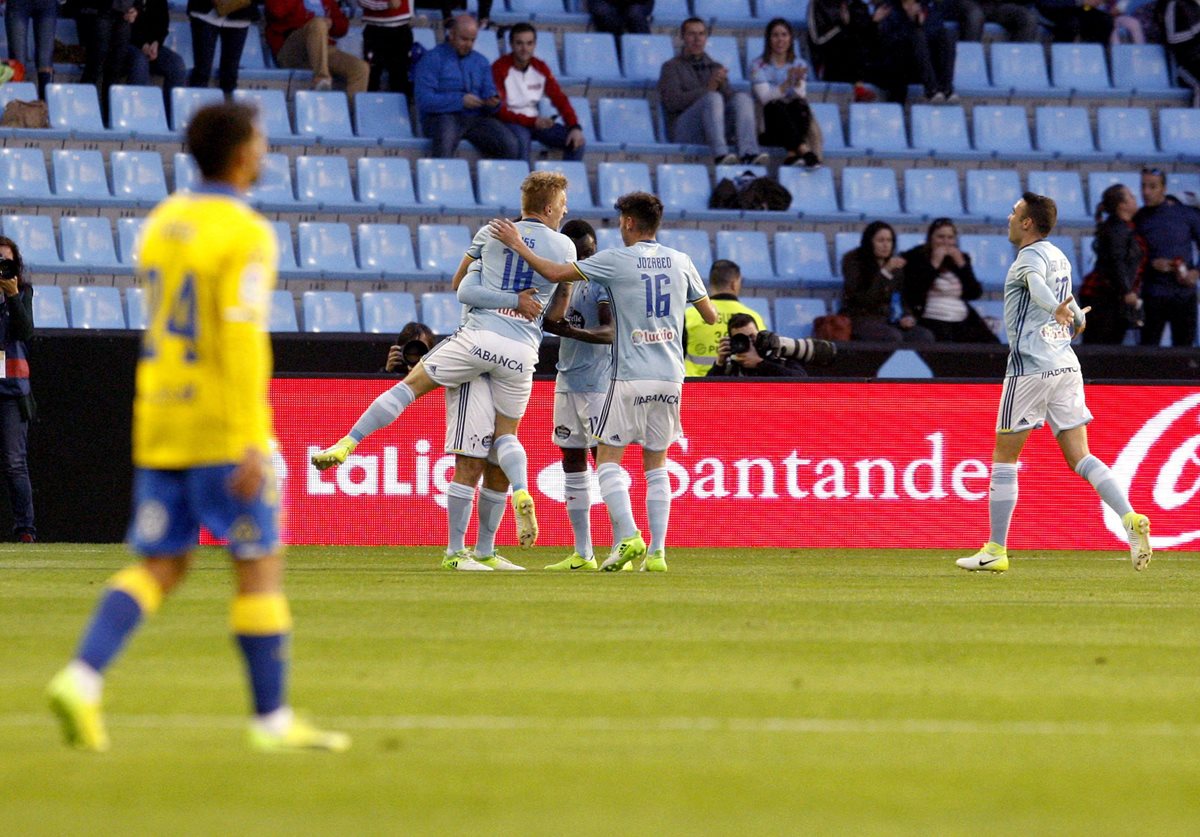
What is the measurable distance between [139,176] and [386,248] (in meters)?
2.38

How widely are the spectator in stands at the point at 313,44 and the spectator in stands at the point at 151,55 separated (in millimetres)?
1106

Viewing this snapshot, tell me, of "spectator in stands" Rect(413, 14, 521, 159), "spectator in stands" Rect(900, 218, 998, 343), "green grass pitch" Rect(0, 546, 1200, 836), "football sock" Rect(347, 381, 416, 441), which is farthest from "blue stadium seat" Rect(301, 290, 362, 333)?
"green grass pitch" Rect(0, 546, 1200, 836)

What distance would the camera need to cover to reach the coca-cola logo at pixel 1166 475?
14.4 m

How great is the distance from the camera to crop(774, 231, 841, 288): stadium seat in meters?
18.2

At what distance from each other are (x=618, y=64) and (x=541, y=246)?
9.75 m

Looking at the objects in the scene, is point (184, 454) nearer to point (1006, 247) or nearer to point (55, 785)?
point (55, 785)

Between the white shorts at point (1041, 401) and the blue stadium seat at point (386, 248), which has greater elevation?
the blue stadium seat at point (386, 248)

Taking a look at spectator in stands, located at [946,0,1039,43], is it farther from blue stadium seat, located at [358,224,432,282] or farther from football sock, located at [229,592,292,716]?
football sock, located at [229,592,292,716]

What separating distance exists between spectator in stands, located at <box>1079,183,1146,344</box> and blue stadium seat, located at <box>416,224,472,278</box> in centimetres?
580

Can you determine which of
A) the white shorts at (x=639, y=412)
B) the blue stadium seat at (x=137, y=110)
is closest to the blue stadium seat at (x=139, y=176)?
the blue stadium seat at (x=137, y=110)

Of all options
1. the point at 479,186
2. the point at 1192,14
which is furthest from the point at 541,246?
the point at 1192,14

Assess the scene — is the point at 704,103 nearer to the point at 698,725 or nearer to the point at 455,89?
the point at 455,89

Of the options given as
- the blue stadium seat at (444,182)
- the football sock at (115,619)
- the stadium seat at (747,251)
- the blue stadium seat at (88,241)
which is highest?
the blue stadium seat at (444,182)

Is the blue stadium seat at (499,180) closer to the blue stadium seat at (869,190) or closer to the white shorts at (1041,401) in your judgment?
the blue stadium seat at (869,190)
